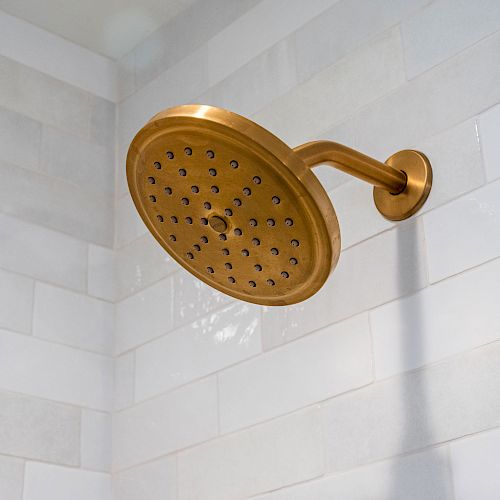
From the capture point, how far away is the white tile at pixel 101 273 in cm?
153

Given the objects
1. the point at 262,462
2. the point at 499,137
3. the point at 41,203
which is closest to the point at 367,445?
the point at 262,462

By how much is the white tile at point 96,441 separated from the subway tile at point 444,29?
0.67 metres

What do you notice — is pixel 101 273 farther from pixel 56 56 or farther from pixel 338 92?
pixel 338 92

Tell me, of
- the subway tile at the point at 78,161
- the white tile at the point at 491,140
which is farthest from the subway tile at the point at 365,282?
the subway tile at the point at 78,161

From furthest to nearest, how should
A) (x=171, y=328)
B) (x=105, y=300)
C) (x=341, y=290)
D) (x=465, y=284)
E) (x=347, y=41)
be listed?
(x=105, y=300) → (x=171, y=328) → (x=347, y=41) → (x=341, y=290) → (x=465, y=284)

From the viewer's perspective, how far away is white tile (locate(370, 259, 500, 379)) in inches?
40.8

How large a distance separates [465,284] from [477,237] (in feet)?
0.17

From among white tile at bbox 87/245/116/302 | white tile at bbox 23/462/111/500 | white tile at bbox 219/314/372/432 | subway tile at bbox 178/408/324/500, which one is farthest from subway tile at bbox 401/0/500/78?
white tile at bbox 23/462/111/500

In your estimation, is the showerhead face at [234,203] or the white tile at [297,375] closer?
the showerhead face at [234,203]

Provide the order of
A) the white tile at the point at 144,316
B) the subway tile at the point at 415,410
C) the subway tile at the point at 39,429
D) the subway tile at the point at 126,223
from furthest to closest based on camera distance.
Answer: the subway tile at the point at 126,223
the white tile at the point at 144,316
the subway tile at the point at 39,429
the subway tile at the point at 415,410

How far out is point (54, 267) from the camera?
58.6 inches

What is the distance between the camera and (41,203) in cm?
151

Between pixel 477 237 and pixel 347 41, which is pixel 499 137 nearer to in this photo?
pixel 477 237

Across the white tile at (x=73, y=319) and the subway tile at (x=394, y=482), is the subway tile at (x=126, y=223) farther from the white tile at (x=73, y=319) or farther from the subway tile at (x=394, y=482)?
the subway tile at (x=394, y=482)
